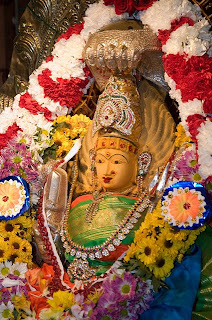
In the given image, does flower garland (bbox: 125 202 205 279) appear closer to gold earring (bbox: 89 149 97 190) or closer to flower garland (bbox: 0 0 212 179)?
flower garland (bbox: 0 0 212 179)

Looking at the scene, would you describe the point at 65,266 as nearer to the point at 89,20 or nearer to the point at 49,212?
the point at 49,212

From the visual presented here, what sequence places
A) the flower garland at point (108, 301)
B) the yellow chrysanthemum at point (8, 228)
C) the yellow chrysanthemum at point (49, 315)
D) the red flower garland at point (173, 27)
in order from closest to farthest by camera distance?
the flower garland at point (108, 301) < the yellow chrysanthemum at point (49, 315) < the red flower garland at point (173, 27) < the yellow chrysanthemum at point (8, 228)

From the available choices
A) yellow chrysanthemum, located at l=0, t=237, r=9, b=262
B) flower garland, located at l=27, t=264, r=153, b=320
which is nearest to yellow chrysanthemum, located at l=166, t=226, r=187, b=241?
flower garland, located at l=27, t=264, r=153, b=320

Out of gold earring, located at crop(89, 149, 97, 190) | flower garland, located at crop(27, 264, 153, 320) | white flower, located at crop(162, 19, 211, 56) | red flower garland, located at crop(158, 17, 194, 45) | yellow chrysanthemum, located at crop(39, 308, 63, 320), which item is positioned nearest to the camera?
flower garland, located at crop(27, 264, 153, 320)

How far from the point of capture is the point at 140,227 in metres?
3.42

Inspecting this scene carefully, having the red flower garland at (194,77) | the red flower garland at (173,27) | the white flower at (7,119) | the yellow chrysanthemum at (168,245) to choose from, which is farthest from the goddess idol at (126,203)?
the white flower at (7,119)

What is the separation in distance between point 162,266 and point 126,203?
58cm

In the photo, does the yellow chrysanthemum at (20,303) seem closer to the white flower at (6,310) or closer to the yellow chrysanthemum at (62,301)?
the white flower at (6,310)

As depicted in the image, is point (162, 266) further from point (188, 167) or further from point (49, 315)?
point (49, 315)

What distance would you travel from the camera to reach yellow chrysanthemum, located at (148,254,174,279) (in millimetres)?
3236

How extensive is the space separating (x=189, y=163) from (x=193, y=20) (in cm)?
85

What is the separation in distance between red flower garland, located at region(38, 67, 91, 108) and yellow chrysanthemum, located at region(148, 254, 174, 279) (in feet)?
4.56

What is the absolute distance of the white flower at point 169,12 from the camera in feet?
Answer: 11.9

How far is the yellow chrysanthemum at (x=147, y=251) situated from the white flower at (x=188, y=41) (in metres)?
1.03
